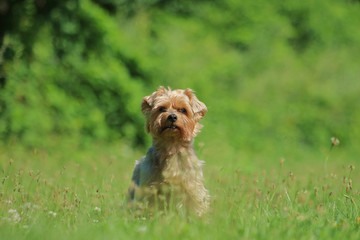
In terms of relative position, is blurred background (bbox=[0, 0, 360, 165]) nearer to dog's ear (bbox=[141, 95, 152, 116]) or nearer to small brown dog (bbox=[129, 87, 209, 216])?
dog's ear (bbox=[141, 95, 152, 116])

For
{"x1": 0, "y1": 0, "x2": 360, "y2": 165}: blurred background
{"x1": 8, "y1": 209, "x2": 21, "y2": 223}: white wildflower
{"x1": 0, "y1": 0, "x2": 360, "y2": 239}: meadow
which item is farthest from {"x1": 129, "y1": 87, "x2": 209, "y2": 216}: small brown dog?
{"x1": 0, "y1": 0, "x2": 360, "y2": 165}: blurred background

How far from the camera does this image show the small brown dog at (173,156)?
4.88m

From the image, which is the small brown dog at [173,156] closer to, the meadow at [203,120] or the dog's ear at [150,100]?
the dog's ear at [150,100]

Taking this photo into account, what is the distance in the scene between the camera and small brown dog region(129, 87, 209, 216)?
4.88 m

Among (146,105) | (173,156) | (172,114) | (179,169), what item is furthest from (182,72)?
(179,169)

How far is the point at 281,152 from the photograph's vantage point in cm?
1209

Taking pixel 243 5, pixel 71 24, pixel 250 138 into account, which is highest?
pixel 243 5

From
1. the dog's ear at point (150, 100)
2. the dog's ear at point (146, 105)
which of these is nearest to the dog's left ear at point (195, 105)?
the dog's ear at point (150, 100)

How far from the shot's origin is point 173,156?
5.11m

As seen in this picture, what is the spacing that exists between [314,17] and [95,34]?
32.7ft

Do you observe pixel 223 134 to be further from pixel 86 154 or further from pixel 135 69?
pixel 86 154

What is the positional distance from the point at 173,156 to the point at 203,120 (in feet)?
18.7

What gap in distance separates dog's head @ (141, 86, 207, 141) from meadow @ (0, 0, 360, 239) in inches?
26.8

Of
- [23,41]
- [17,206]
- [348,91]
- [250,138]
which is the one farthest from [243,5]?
[17,206]
